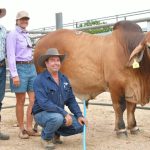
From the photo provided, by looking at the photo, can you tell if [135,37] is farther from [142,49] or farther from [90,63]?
[90,63]

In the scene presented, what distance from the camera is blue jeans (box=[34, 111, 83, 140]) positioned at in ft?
15.2

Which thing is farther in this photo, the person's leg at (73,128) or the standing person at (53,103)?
the person's leg at (73,128)

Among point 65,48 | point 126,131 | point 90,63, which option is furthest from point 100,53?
point 126,131

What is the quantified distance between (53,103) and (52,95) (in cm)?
10

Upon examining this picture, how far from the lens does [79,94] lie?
6.26 meters

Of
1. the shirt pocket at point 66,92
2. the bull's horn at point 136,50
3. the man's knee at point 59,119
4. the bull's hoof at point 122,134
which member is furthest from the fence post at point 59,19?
the man's knee at point 59,119

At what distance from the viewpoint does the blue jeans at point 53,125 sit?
4.64 meters

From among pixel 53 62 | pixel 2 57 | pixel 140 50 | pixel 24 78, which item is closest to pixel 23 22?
pixel 2 57

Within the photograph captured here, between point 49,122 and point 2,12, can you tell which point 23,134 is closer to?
point 49,122

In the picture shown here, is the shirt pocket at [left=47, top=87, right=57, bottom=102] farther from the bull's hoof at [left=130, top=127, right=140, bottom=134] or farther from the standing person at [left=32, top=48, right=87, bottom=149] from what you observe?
the bull's hoof at [left=130, top=127, right=140, bottom=134]

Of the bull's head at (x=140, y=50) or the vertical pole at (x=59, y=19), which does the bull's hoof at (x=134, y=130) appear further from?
the vertical pole at (x=59, y=19)

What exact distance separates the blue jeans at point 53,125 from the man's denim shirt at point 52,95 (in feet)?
0.20

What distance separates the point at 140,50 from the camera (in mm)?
5422

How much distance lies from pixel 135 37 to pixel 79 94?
1263 millimetres
